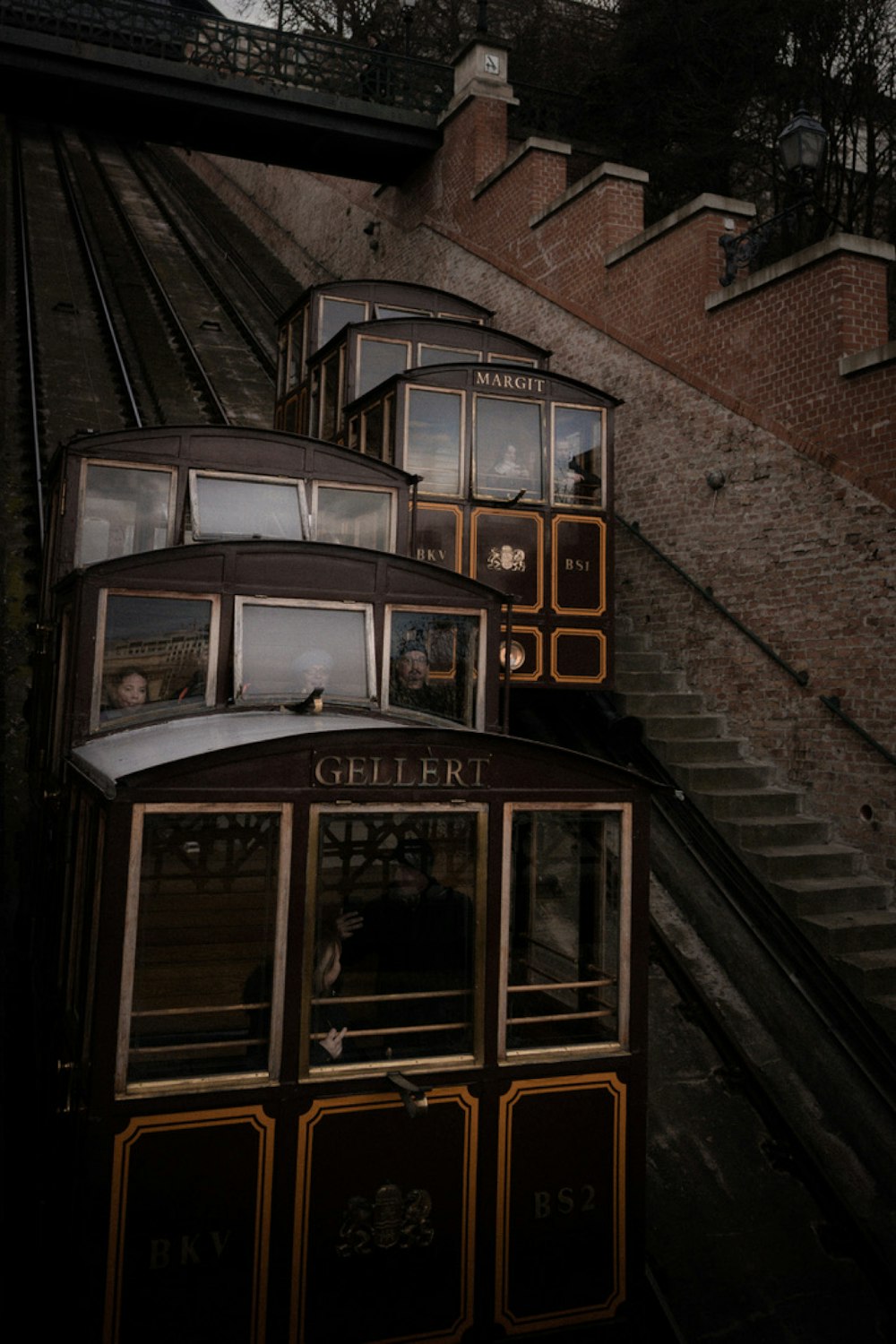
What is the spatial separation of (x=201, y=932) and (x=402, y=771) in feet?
3.53

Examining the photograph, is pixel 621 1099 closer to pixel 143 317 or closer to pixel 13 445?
pixel 13 445

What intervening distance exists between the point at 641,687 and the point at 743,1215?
5.93 m

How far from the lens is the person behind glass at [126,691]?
18.5 feet

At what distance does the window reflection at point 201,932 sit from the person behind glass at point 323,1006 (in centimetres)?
19

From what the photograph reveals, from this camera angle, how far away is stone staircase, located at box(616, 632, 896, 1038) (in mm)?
7523

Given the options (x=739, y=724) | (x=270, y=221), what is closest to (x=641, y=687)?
(x=739, y=724)

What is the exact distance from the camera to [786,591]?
942cm

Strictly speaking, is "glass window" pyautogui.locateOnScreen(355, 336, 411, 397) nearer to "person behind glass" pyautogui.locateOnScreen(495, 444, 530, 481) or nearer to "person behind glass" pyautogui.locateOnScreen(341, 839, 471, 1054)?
"person behind glass" pyautogui.locateOnScreen(495, 444, 530, 481)

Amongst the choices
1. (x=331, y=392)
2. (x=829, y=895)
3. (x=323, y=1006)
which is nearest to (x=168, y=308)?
(x=331, y=392)

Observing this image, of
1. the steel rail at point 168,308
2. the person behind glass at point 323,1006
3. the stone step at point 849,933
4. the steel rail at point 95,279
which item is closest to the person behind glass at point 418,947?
the person behind glass at point 323,1006

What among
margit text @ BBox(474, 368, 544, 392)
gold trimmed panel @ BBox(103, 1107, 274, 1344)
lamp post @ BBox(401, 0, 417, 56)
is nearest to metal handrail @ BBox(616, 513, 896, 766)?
margit text @ BBox(474, 368, 544, 392)

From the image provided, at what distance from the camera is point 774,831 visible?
338 inches

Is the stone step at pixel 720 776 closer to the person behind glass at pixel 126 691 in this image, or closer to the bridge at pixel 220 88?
the person behind glass at pixel 126 691

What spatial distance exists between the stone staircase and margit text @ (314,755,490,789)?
4.13 meters
